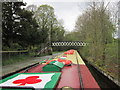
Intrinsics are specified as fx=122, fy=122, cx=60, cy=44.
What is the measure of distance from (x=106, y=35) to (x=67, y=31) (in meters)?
23.5

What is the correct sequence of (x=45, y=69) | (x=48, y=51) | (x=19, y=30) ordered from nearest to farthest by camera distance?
(x=45, y=69) < (x=19, y=30) < (x=48, y=51)

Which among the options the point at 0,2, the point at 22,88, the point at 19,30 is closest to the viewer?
the point at 22,88

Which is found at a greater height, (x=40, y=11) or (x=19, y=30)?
(x=40, y=11)

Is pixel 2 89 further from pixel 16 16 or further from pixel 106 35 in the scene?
pixel 16 16

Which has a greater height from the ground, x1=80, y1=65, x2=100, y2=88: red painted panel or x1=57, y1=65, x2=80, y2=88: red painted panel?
x1=57, y1=65, x2=80, y2=88: red painted panel

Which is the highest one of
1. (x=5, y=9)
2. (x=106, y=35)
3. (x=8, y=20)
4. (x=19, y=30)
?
(x=5, y=9)

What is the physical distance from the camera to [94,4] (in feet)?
29.1

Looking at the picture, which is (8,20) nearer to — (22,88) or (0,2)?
(0,2)

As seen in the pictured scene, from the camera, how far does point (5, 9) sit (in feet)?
29.1

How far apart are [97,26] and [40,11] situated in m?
13.7

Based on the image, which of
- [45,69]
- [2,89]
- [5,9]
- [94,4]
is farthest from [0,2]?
[2,89]

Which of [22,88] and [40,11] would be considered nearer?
[22,88]

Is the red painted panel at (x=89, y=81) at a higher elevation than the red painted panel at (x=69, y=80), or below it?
below

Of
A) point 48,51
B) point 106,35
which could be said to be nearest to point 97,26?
point 106,35
